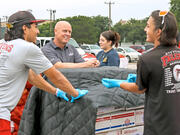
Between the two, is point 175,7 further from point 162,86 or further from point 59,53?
point 162,86

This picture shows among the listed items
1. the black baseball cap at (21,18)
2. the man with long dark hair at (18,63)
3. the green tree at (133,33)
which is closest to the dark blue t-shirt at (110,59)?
the man with long dark hair at (18,63)

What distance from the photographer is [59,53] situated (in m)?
3.44

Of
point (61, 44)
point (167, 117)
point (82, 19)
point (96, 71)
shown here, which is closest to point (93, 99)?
point (96, 71)

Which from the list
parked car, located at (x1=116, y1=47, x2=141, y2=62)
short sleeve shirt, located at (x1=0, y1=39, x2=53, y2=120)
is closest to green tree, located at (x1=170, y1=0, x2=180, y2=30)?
parked car, located at (x1=116, y1=47, x2=141, y2=62)

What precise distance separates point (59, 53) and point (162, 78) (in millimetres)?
1846

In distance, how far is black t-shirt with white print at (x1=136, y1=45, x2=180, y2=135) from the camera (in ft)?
6.00

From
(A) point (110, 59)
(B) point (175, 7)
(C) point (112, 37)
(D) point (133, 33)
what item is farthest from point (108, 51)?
(D) point (133, 33)

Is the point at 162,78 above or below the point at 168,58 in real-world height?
below

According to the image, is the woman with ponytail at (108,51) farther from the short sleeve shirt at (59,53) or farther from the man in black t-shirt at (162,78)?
the man in black t-shirt at (162,78)

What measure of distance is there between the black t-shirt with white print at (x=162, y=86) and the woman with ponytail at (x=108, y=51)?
1859 mm

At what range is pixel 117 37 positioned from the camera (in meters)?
4.30

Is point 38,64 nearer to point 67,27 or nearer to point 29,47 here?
point 29,47

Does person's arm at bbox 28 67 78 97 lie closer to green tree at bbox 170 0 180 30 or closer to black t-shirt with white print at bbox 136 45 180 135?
black t-shirt with white print at bbox 136 45 180 135

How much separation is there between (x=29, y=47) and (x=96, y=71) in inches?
29.9
